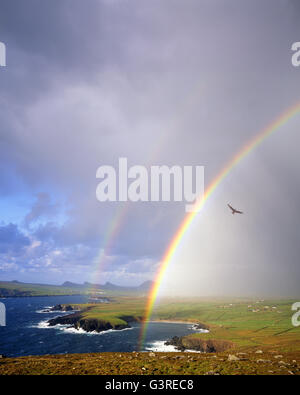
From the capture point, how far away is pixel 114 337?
10300 centimetres

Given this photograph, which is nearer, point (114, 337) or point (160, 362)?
point (160, 362)

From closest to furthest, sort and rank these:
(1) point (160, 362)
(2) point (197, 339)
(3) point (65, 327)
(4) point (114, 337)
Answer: (1) point (160, 362) < (2) point (197, 339) < (4) point (114, 337) < (3) point (65, 327)

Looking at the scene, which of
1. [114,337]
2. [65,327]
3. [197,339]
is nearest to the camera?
[197,339]
